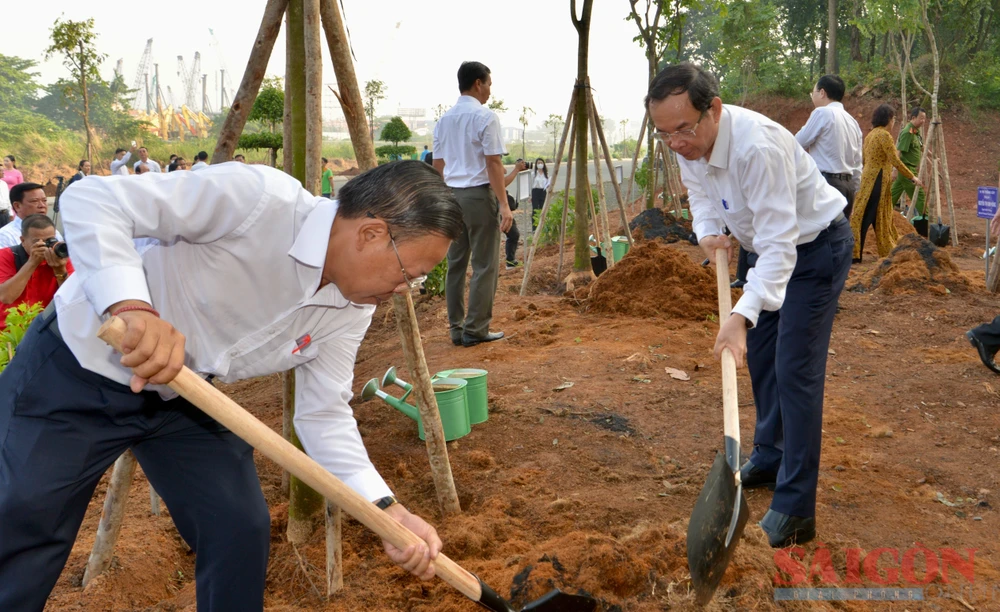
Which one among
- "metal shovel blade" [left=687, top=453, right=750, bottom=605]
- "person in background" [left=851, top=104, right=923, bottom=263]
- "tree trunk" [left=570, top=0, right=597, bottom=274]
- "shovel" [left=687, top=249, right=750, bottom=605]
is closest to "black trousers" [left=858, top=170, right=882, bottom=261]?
"person in background" [left=851, top=104, right=923, bottom=263]

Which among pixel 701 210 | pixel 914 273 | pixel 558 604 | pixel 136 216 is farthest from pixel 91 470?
pixel 914 273

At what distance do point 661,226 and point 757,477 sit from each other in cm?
789

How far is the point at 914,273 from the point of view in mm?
7047

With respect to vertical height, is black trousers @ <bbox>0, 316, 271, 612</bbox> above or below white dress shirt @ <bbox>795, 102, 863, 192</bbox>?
below

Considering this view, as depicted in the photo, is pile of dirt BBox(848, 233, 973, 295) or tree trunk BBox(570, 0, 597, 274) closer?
pile of dirt BBox(848, 233, 973, 295)

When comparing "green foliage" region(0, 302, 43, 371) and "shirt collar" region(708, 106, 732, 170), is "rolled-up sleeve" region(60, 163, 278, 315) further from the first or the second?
"green foliage" region(0, 302, 43, 371)

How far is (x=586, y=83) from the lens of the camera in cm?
712

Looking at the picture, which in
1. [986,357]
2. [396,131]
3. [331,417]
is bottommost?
[986,357]

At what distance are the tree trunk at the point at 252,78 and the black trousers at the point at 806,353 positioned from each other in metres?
2.24

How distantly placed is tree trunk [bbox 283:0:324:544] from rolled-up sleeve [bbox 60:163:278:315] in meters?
1.07

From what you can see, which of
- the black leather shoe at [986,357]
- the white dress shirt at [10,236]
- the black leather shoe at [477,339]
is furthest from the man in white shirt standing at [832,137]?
the white dress shirt at [10,236]

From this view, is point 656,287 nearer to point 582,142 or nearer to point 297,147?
point 582,142

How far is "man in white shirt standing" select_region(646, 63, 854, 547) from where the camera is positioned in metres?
2.42

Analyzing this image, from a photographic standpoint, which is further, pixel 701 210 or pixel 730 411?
pixel 701 210
